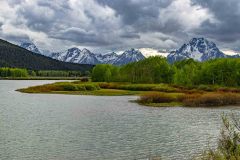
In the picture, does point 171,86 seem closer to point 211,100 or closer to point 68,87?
point 68,87

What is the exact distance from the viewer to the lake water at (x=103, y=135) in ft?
111

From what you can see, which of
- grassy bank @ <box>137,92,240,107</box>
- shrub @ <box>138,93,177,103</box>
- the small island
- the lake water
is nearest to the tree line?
the small island

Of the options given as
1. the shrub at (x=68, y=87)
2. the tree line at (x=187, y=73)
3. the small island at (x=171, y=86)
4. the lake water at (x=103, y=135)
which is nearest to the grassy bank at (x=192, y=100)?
the small island at (x=171, y=86)

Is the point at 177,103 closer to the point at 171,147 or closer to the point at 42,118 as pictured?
the point at 42,118

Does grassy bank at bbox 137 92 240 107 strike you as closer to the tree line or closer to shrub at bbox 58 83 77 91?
shrub at bbox 58 83 77 91

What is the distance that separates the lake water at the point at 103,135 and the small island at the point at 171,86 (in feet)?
73.9

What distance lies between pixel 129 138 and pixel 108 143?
373 cm

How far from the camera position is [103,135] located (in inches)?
1677

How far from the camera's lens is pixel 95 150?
1382 inches

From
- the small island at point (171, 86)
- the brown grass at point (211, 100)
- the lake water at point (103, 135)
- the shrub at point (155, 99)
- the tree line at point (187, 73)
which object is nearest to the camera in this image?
the lake water at point (103, 135)

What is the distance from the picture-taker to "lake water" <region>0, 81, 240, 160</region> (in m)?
34.0

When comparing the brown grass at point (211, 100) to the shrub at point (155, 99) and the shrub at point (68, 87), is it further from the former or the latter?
the shrub at point (68, 87)

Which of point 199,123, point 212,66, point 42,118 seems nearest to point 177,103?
point 199,123

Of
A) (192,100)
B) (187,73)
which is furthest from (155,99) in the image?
(187,73)
